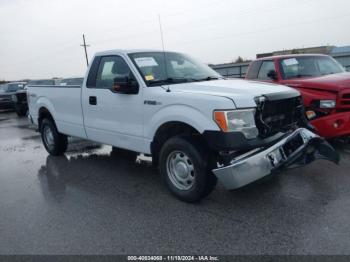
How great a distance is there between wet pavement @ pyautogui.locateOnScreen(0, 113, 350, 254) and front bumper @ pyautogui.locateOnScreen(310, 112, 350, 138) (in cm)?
46

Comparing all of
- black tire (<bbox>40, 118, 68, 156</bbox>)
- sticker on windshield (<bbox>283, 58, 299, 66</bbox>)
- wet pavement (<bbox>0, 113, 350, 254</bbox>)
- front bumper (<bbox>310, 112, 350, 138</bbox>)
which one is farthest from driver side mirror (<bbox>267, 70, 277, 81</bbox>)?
black tire (<bbox>40, 118, 68, 156</bbox>)

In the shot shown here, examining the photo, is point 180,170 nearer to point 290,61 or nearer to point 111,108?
point 111,108

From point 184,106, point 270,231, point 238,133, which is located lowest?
point 270,231

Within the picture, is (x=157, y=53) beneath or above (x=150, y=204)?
above

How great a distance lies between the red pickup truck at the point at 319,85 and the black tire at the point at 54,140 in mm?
4437

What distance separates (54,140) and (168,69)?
3451mm

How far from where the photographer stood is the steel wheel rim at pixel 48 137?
756 cm

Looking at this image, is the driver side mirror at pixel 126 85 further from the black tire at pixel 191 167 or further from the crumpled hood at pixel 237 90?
the black tire at pixel 191 167

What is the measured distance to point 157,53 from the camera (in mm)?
5547

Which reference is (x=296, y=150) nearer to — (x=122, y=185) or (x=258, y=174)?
(x=258, y=174)

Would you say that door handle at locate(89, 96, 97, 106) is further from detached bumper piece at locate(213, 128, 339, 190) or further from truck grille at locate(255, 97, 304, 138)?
truck grille at locate(255, 97, 304, 138)

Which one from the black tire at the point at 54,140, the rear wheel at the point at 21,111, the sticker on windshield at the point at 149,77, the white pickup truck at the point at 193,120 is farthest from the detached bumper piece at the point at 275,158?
the rear wheel at the point at 21,111

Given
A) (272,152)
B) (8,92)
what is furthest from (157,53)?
(8,92)

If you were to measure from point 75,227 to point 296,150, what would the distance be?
106 inches
